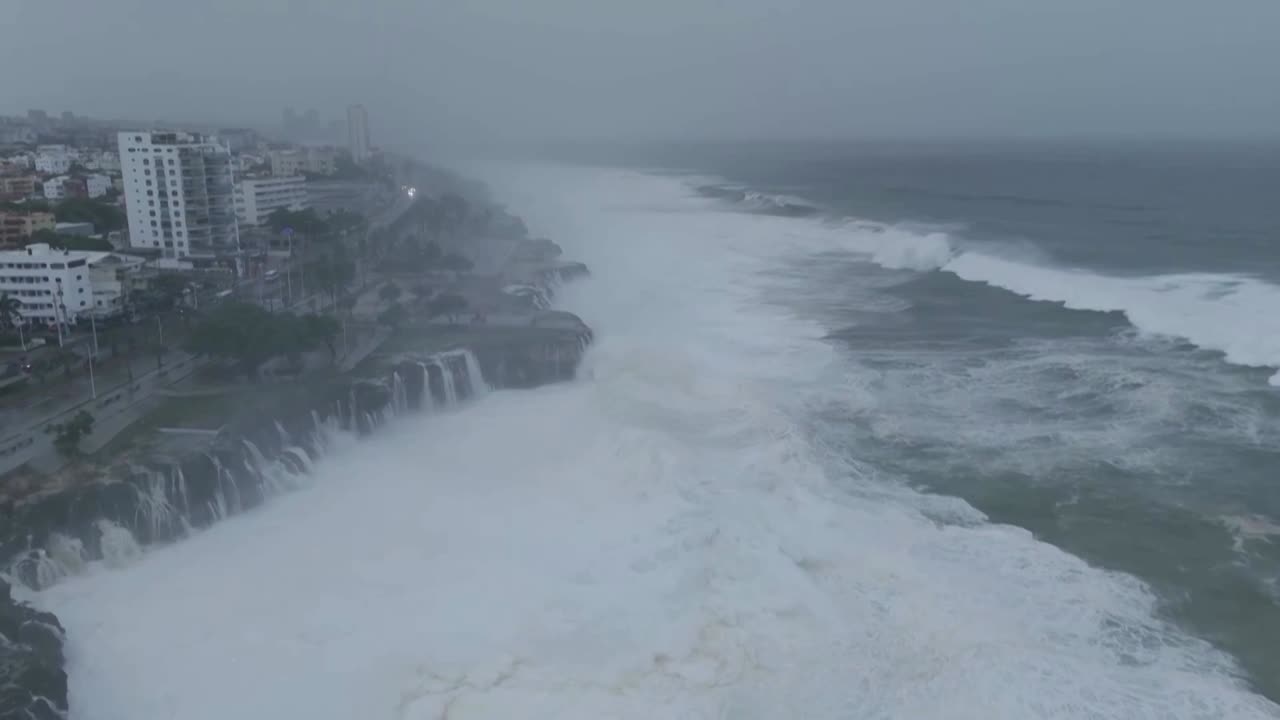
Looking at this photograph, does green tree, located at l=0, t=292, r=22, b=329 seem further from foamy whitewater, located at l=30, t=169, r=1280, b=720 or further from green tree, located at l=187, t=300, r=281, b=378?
foamy whitewater, located at l=30, t=169, r=1280, b=720

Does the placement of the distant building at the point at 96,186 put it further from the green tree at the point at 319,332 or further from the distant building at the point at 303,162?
the green tree at the point at 319,332

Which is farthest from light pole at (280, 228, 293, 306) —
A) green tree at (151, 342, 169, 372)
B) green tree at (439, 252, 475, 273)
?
green tree at (439, 252, 475, 273)

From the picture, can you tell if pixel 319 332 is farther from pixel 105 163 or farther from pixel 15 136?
pixel 15 136

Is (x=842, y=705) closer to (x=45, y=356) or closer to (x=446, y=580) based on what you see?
(x=446, y=580)

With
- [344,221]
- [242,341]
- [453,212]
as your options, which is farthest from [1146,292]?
[344,221]

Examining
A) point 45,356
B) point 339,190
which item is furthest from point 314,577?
point 339,190

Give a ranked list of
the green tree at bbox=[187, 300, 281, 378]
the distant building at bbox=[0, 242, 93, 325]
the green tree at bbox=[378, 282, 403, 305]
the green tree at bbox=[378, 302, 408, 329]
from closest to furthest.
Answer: the green tree at bbox=[187, 300, 281, 378] → the distant building at bbox=[0, 242, 93, 325] → the green tree at bbox=[378, 302, 408, 329] → the green tree at bbox=[378, 282, 403, 305]
